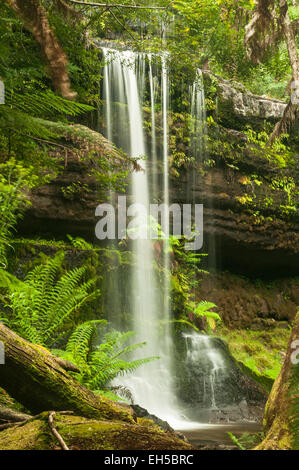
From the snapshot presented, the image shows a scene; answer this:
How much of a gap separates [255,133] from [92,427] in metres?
11.0

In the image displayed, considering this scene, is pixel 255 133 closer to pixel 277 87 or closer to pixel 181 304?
pixel 277 87

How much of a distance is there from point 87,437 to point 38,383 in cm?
67

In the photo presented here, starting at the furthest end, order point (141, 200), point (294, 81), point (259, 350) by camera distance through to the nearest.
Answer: point (259, 350)
point (141, 200)
point (294, 81)

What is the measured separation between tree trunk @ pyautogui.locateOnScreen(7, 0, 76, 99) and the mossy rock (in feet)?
4.98

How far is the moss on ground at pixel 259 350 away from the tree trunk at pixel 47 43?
280 inches

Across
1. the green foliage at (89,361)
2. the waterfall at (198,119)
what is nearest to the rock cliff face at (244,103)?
the waterfall at (198,119)

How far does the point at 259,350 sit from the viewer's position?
946cm

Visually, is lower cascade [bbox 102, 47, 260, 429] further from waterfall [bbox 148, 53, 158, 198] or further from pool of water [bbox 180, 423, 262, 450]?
Answer: pool of water [bbox 180, 423, 262, 450]

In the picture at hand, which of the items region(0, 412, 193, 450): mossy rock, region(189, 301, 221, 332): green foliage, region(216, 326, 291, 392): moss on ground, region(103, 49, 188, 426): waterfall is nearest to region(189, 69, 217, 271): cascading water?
region(103, 49, 188, 426): waterfall

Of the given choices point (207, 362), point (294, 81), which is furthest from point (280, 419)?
point (294, 81)

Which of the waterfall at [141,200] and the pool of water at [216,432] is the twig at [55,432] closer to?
the pool of water at [216,432]

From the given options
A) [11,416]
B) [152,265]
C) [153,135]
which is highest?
[153,135]

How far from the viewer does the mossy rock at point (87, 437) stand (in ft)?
4.22

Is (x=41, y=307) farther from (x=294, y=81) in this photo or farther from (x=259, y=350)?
(x=259, y=350)
